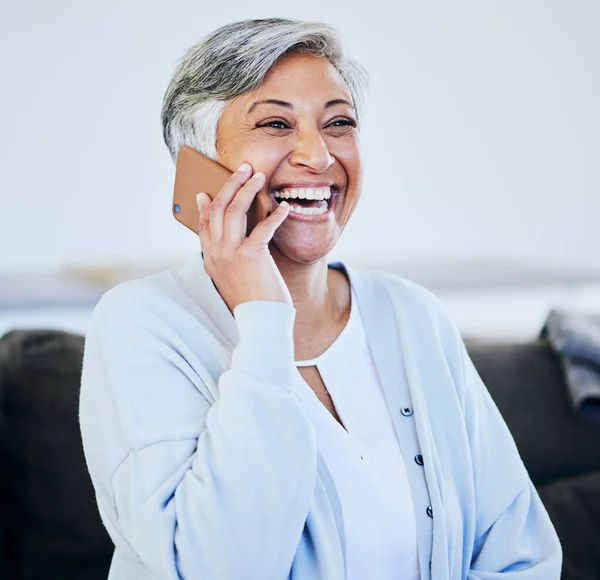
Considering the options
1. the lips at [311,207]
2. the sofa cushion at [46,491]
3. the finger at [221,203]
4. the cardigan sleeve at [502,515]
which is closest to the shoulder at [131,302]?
the finger at [221,203]

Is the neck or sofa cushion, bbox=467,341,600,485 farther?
sofa cushion, bbox=467,341,600,485

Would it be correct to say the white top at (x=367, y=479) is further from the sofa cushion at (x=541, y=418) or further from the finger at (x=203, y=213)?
the sofa cushion at (x=541, y=418)

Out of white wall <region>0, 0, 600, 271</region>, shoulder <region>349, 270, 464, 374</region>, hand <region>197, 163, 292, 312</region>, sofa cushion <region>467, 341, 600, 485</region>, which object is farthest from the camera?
white wall <region>0, 0, 600, 271</region>

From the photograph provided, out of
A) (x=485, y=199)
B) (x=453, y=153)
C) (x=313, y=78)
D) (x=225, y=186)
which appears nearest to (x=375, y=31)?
(x=453, y=153)

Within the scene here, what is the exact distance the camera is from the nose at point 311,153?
121 cm

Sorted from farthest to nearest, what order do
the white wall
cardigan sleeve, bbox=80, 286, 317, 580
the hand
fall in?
the white wall → the hand → cardigan sleeve, bbox=80, 286, 317, 580

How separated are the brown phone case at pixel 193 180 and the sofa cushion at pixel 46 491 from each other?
0.67m

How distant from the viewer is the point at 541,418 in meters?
1.93

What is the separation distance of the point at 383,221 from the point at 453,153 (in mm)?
285

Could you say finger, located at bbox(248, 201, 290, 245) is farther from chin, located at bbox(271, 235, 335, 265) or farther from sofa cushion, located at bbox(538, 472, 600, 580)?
sofa cushion, located at bbox(538, 472, 600, 580)

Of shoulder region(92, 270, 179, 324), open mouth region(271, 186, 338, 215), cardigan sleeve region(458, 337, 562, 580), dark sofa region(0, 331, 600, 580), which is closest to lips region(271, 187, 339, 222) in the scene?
open mouth region(271, 186, 338, 215)

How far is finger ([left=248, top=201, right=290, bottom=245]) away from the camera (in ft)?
3.76

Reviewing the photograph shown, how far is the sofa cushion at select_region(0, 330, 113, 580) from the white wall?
1.68 feet

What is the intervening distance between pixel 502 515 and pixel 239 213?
636mm
